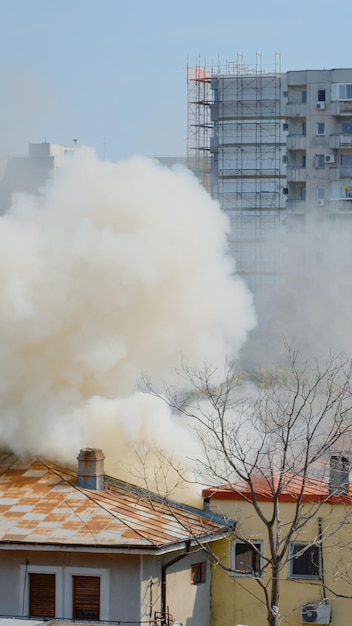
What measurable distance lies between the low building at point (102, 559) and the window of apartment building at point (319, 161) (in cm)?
3864

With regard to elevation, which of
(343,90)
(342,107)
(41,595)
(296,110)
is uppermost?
(343,90)

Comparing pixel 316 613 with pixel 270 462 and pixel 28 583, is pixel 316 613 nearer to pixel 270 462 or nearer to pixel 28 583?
pixel 270 462

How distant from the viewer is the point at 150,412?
22.6 meters

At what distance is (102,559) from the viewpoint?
19.0m

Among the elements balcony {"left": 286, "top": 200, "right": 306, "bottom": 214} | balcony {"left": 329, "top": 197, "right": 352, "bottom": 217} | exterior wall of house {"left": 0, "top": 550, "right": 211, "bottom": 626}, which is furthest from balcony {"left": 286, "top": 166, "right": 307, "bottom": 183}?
exterior wall of house {"left": 0, "top": 550, "right": 211, "bottom": 626}

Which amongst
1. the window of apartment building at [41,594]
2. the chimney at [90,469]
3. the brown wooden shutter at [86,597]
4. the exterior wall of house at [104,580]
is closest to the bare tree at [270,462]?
the exterior wall of house at [104,580]

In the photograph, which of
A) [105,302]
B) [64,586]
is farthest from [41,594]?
[105,302]

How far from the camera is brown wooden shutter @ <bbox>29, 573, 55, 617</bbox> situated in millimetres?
19078

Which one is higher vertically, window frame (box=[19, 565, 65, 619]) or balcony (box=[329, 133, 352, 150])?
balcony (box=[329, 133, 352, 150])

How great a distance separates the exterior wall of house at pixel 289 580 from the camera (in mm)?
20297

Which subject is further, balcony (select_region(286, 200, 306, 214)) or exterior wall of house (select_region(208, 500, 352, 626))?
balcony (select_region(286, 200, 306, 214))

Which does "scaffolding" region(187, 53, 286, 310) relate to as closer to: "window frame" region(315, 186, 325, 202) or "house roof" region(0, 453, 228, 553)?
"window frame" region(315, 186, 325, 202)

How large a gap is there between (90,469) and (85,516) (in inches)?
48.7

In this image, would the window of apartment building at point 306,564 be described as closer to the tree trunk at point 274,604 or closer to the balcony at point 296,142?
the tree trunk at point 274,604
